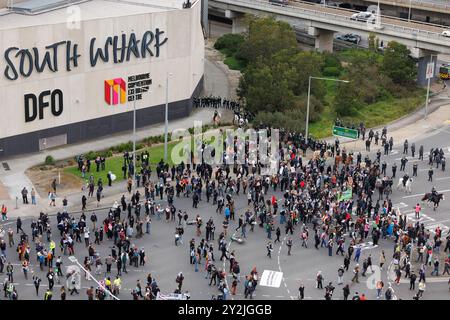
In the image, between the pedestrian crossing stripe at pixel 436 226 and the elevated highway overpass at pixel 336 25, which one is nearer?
the pedestrian crossing stripe at pixel 436 226

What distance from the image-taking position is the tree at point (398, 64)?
80500 mm

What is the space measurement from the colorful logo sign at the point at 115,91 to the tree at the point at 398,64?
2741 cm

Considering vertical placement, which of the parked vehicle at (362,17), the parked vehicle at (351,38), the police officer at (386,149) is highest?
the parked vehicle at (362,17)

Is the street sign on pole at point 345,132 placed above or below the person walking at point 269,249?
above

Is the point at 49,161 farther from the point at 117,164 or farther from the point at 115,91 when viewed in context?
the point at 115,91

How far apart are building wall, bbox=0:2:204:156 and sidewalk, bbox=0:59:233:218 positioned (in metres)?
0.84

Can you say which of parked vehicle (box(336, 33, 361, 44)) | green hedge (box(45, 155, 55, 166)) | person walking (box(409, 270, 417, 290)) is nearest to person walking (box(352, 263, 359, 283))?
person walking (box(409, 270, 417, 290))

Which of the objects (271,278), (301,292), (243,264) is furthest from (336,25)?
(301,292)

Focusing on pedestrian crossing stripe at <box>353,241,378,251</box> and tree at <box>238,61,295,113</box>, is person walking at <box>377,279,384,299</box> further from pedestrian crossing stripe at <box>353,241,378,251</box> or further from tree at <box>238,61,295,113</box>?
tree at <box>238,61,295,113</box>

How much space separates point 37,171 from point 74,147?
19.6 ft

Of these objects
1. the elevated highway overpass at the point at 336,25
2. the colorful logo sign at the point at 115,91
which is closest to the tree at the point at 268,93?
the colorful logo sign at the point at 115,91

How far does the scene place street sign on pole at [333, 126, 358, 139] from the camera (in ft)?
198

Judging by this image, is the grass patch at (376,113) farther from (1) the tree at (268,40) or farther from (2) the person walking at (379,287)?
(2) the person walking at (379,287)

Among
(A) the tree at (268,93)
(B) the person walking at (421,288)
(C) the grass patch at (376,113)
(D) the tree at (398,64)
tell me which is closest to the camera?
(B) the person walking at (421,288)
